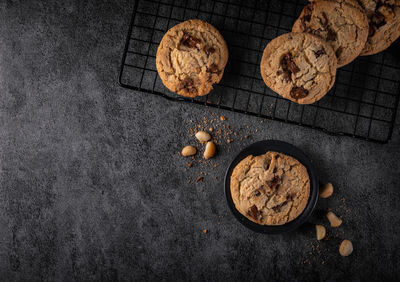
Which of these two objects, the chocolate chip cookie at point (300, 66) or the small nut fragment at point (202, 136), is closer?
the chocolate chip cookie at point (300, 66)

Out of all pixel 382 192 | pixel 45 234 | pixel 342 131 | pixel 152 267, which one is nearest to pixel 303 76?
pixel 342 131

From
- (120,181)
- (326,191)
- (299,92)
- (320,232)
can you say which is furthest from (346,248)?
(120,181)

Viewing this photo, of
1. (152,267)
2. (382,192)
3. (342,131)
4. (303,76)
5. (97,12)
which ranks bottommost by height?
(152,267)

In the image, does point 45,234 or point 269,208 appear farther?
point 45,234

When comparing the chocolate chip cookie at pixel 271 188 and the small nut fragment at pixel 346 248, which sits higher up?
the chocolate chip cookie at pixel 271 188

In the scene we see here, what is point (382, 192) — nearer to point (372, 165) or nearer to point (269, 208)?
point (372, 165)

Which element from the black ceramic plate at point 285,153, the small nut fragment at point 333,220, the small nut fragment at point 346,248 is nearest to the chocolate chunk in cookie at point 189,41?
the black ceramic plate at point 285,153

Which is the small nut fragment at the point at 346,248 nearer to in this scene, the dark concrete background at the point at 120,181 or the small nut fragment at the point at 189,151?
the dark concrete background at the point at 120,181
